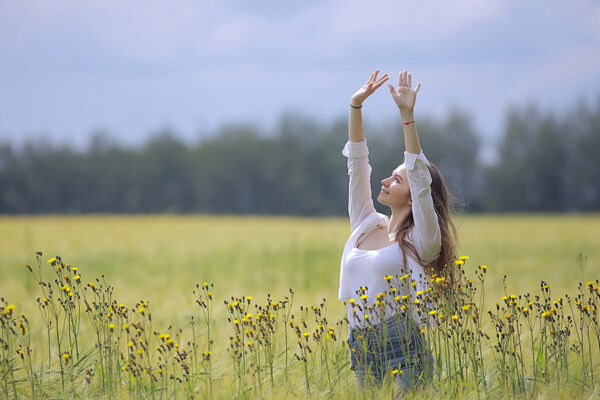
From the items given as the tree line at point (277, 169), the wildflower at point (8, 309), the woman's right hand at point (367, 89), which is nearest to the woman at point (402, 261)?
the woman's right hand at point (367, 89)

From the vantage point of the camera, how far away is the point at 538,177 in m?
38.2

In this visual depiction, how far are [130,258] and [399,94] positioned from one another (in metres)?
12.8

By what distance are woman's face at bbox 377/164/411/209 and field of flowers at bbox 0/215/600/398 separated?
0.50 m

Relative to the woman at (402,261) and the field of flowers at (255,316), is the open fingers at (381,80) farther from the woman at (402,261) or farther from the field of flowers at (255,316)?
the field of flowers at (255,316)

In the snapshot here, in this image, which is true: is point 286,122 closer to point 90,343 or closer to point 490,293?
point 490,293

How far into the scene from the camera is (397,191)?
12.6ft

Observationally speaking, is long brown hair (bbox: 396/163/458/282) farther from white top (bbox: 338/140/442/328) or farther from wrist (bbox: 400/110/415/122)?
wrist (bbox: 400/110/415/122)

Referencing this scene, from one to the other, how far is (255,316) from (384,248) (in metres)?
1.18

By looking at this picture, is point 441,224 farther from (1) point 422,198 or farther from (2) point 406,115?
(2) point 406,115

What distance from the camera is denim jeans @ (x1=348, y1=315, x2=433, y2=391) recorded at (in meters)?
3.65

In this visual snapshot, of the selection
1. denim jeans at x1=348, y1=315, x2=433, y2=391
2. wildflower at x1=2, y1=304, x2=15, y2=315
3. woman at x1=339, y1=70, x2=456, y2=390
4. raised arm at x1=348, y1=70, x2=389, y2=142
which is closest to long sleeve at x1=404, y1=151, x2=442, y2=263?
woman at x1=339, y1=70, x2=456, y2=390

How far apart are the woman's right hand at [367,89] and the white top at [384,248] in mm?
288

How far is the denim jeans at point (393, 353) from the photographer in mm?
3646

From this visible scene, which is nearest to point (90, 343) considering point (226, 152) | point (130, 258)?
point (130, 258)
